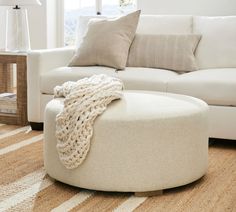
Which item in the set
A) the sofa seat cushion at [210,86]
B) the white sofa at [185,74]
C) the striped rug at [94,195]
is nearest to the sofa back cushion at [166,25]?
the white sofa at [185,74]

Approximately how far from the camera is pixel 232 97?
10.7 feet

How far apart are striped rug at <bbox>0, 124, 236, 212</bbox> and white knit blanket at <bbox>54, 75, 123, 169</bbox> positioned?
0.17m

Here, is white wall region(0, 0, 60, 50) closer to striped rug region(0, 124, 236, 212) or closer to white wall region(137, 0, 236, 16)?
white wall region(137, 0, 236, 16)

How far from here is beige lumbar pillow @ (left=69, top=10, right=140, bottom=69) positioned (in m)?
3.84

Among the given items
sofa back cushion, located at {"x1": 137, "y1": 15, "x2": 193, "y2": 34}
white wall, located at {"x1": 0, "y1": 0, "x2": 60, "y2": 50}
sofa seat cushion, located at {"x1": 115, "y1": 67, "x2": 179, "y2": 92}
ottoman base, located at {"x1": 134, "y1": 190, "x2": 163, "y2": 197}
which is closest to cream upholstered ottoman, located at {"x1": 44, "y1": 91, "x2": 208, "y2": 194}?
ottoman base, located at {"x1": 134, "y1": 190, "x2": 163, "y2": 197}

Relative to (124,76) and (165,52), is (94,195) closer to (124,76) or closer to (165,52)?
(124,76)

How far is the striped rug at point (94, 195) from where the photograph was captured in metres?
2.29

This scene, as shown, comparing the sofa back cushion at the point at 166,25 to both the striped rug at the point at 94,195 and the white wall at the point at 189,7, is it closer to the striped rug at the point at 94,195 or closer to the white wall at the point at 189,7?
the white wall at the point at 189,7

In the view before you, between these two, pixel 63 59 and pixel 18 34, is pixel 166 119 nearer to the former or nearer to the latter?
pixel 63 59

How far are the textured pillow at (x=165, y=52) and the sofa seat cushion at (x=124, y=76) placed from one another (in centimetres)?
10

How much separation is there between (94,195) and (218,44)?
1888 mm

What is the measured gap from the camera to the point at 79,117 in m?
2.38

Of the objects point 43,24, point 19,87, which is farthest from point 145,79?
point 43,24

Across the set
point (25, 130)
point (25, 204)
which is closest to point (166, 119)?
point (25, 204)
